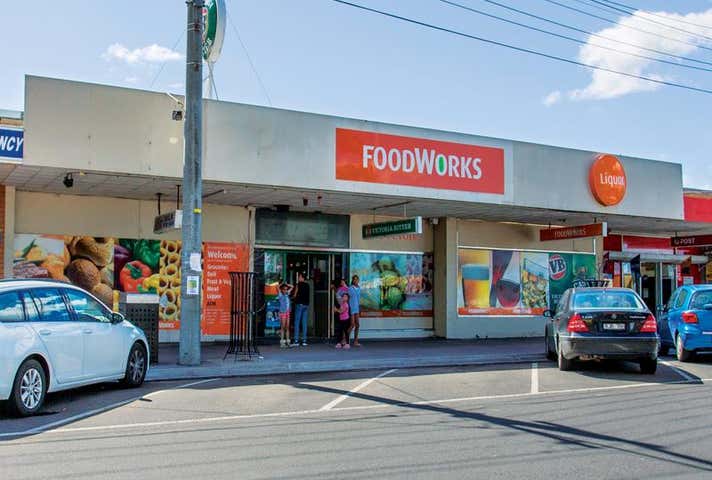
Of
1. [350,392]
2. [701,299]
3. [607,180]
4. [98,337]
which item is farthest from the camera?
[607,180]

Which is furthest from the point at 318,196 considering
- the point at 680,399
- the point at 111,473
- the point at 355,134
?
the point at 111,473

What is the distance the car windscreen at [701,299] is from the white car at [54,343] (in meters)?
11.1

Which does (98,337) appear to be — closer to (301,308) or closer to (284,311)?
(284,311)

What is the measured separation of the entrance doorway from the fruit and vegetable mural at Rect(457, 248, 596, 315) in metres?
3.89

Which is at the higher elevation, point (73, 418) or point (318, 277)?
point (318, 277)

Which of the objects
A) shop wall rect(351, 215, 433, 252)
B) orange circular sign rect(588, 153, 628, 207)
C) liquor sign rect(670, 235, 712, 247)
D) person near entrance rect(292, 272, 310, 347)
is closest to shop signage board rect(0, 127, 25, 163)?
person near entrance rect(292, 272, 310, 347)

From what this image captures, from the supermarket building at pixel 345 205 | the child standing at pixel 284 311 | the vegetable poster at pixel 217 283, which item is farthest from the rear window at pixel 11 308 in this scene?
the vegetable poster at pixel 217 283

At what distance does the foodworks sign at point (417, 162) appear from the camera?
16.5 metres

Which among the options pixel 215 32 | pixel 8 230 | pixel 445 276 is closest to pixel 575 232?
pixel 445 276

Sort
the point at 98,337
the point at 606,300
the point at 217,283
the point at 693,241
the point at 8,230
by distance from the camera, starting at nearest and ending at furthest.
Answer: the point at 98,337 < the point at 606,300 < the point at 8,230 < the point at 217,283 < the point at 693,241

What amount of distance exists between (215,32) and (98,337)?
777 centimetres

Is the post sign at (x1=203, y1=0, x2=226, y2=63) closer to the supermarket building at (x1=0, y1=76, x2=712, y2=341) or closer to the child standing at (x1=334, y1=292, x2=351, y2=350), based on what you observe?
the supermarket building at (x1=0, y1=76, x2=712, y2=341)

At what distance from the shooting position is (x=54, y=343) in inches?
376

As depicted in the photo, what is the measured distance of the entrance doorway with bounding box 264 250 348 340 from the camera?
19.9 metres
